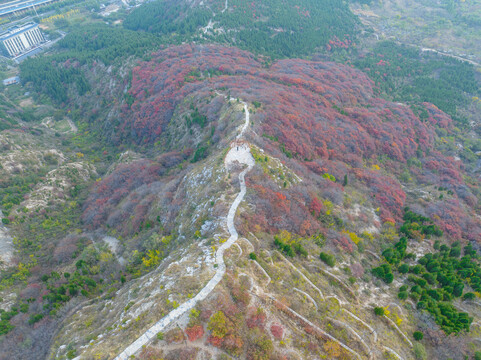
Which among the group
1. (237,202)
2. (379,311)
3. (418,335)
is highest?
(237,202)

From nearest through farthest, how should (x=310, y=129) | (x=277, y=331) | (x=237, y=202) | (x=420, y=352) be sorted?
(x=277, y=331) → (x=420, y=352) → (x=237, y=202) → (x=310, y=129)

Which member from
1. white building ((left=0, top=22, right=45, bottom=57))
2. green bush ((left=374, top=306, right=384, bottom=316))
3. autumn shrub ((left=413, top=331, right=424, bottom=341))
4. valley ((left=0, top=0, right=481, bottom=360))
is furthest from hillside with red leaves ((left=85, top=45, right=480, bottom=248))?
white building ((left=0, top=22, right=45, bottom=57))

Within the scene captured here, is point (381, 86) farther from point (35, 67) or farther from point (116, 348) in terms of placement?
point (35, 67)

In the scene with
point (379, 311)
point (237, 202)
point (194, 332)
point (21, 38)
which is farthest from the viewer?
point (21, 38)

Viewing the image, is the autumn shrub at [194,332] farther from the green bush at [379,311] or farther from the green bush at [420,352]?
the green bush at [420,352]

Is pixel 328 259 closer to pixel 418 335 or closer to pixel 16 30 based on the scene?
pixel 418 335

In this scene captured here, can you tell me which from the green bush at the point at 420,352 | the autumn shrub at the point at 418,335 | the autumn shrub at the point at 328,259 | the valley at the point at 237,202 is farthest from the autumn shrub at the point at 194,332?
the autumn shrub at the point at 418,335

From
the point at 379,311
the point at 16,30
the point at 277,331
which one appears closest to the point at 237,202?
the point at 277,331

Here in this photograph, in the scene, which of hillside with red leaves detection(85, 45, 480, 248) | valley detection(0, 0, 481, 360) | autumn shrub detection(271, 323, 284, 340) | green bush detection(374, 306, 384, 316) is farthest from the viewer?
hillside with red leaves detection(85, 45, 480, 248)

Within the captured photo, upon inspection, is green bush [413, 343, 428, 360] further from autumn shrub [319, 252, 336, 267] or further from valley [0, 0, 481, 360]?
autumn shrub [319, 252, 336, 267]
